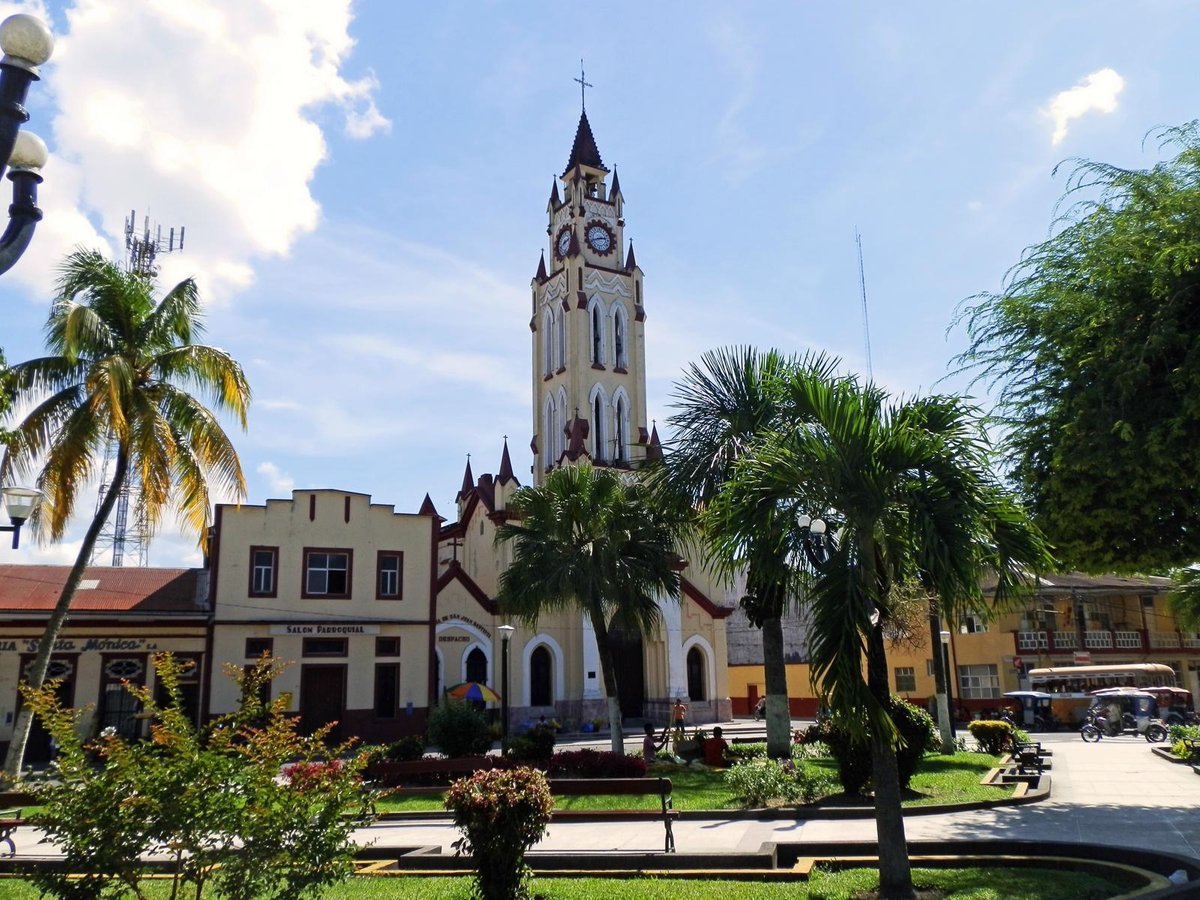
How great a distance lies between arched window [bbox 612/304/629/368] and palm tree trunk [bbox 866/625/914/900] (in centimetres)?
4582

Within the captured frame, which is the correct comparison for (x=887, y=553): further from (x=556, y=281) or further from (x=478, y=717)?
(x=556, y=281)

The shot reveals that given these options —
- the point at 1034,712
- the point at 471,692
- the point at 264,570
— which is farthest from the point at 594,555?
the point at 1034,712

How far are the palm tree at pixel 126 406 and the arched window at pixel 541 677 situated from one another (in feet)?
70.9

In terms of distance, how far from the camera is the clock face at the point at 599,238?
5650 cm

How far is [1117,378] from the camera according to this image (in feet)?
41.2

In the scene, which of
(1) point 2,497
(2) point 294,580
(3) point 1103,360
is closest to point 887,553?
(3) point 1103,360

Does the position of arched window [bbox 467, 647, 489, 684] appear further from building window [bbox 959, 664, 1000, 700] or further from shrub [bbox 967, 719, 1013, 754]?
building window [bbox 959, 664, 1000, 700]

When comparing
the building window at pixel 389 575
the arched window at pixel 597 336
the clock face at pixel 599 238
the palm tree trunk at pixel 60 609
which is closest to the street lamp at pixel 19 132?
the palm tree trunk at pixel 60 609

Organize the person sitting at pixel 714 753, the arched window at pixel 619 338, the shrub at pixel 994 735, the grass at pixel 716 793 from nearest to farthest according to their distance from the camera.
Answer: the grass at pixel 716 793 → the person sitting at pixel 714 753 → the shrub at pixel 994 735 → the arched window at pixel 619 338

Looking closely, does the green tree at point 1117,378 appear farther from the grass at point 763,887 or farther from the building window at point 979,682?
the building window at point 979,682

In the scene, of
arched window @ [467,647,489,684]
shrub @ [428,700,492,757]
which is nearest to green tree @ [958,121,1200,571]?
shrub @ [428,700,492,757]

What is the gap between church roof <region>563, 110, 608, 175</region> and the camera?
59.2 m

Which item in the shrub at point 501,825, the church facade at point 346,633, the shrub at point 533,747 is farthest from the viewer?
the church facade at point 346,633

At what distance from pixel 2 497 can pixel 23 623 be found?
830 inches
